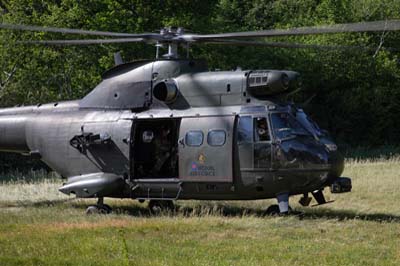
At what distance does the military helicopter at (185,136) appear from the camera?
46.4ft

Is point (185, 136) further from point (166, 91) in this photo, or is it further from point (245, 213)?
point (245, 213)

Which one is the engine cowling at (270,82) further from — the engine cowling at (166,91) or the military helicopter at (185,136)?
the engine cowling at (166,91)

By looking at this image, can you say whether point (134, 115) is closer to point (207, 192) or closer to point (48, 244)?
point (207, 192)

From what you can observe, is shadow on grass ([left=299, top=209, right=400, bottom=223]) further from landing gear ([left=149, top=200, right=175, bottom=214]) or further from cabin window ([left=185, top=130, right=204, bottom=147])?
landing gear ([left=149, top=200, right=175, bottom=214])

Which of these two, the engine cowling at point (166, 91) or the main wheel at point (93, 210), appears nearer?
the engine cowling at point (166, 91)

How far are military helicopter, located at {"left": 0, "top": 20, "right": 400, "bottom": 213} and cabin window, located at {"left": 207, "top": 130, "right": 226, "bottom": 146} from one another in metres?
0.02

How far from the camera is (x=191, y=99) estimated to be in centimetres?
1524

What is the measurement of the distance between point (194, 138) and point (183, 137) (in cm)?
30

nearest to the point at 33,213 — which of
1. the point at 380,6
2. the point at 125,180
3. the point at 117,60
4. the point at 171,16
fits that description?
the point at 125,180

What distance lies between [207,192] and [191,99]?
81.5 inches

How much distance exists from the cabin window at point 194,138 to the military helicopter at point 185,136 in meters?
0.02

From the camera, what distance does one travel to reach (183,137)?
15078 mm

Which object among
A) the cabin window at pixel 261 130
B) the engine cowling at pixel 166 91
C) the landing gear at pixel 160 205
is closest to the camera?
the cabin window at pixel 261 130

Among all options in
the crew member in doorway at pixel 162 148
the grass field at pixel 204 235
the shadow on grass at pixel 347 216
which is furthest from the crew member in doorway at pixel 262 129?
the crew member in doorway at pixel 162 148
